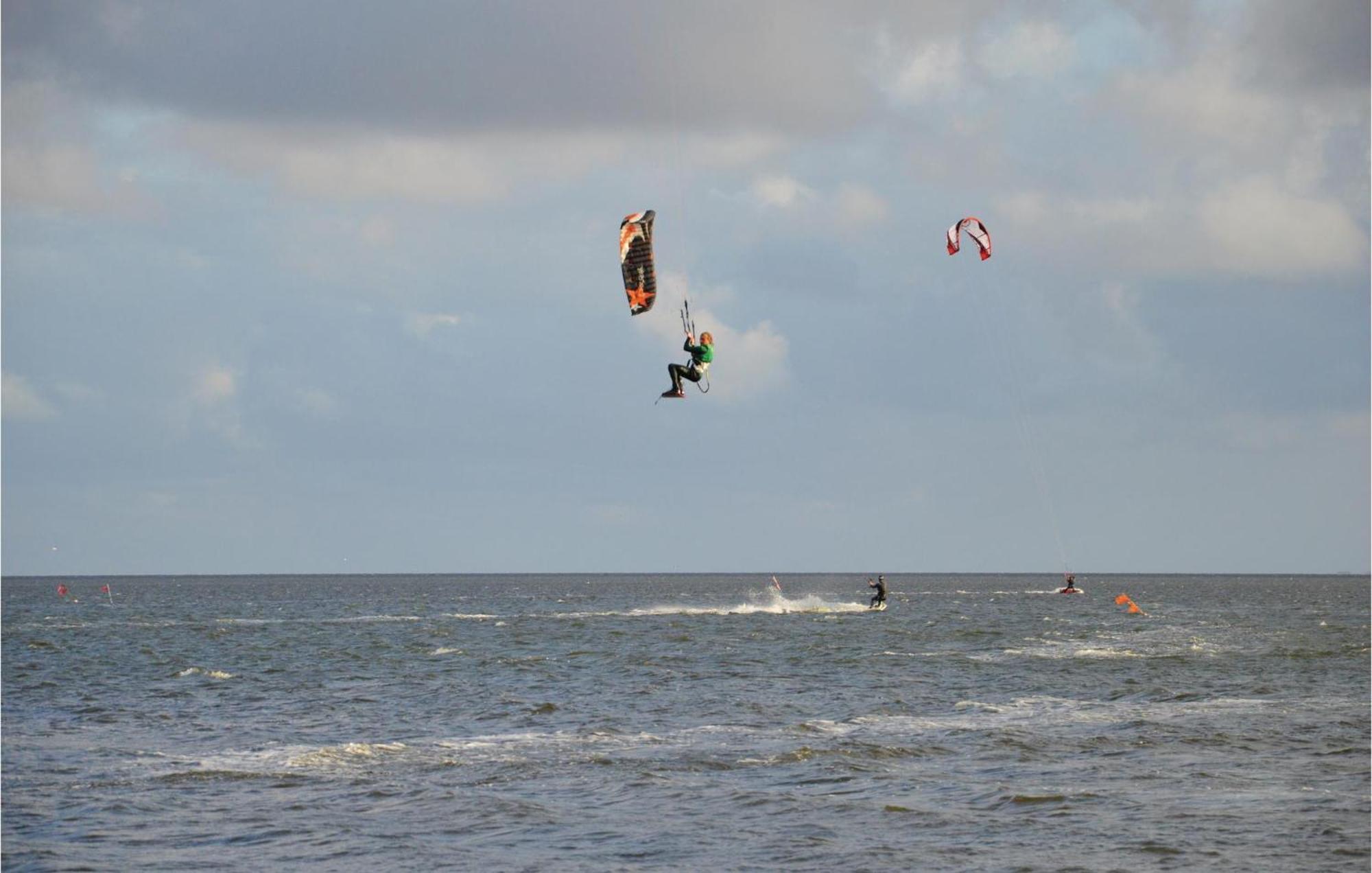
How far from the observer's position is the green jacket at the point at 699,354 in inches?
928

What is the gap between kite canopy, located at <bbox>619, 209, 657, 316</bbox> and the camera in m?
25.1

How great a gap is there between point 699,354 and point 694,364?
7.5 inches

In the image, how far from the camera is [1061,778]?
70.4 ft

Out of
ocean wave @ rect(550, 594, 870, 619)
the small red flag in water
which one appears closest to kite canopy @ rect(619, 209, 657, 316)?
ocean wave @ rect(550, 594, 870, 619)

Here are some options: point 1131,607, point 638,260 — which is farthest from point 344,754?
point 1131,607

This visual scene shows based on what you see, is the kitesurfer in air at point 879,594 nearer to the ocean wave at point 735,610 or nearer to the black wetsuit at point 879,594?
the black wetsuit at point 879,594

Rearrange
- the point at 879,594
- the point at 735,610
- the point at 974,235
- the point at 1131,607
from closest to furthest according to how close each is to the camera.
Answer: the point at 974,235 → the point at 879,594 → the point at 735,610 → the point at 1131,607

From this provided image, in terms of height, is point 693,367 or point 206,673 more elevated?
point 693,367

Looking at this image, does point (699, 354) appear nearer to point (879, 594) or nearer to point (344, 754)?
point (344, 754)

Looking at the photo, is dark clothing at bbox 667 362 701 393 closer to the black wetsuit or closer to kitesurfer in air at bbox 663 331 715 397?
kitesurfer in air at bbox 663 331 715 397

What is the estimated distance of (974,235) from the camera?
34.6m

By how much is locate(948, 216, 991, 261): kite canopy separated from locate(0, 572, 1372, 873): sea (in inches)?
391

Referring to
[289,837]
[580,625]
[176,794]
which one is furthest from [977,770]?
[580,625]

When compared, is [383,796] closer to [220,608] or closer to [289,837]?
[289,837]
